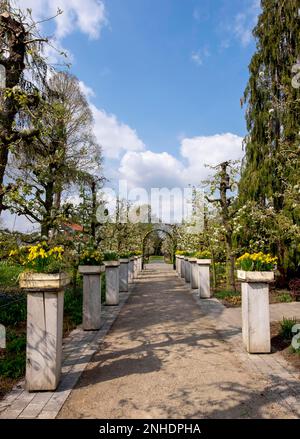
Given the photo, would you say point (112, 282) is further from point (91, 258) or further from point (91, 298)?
point (91, 298)

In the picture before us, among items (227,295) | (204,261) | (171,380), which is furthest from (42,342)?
(227,295)

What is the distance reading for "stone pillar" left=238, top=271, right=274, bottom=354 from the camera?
5039 mm

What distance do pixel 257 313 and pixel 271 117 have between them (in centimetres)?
823

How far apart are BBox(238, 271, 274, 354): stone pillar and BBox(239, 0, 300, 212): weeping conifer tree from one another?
6.18 m

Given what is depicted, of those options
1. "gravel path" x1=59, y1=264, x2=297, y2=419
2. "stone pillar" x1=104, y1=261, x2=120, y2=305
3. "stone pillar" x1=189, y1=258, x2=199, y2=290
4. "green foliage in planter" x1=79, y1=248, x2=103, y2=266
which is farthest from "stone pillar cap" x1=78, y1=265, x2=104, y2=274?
"stone pillar" x1=189, y1=258, x2=199, y2=290

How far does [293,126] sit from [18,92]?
8.12 m

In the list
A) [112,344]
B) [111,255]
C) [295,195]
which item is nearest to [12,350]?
[112,344]

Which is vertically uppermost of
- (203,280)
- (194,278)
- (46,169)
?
(46,169)

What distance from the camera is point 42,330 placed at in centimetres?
381

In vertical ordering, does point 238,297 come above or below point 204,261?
below

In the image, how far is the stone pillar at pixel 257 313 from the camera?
5.04 m

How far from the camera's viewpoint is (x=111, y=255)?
9305 mm

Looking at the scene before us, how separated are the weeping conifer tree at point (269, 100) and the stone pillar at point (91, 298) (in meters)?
6.76

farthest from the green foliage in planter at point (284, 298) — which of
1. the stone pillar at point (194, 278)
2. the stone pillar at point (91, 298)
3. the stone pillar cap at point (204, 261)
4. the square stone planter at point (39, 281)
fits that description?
the square stone planter at point (39, 281)
